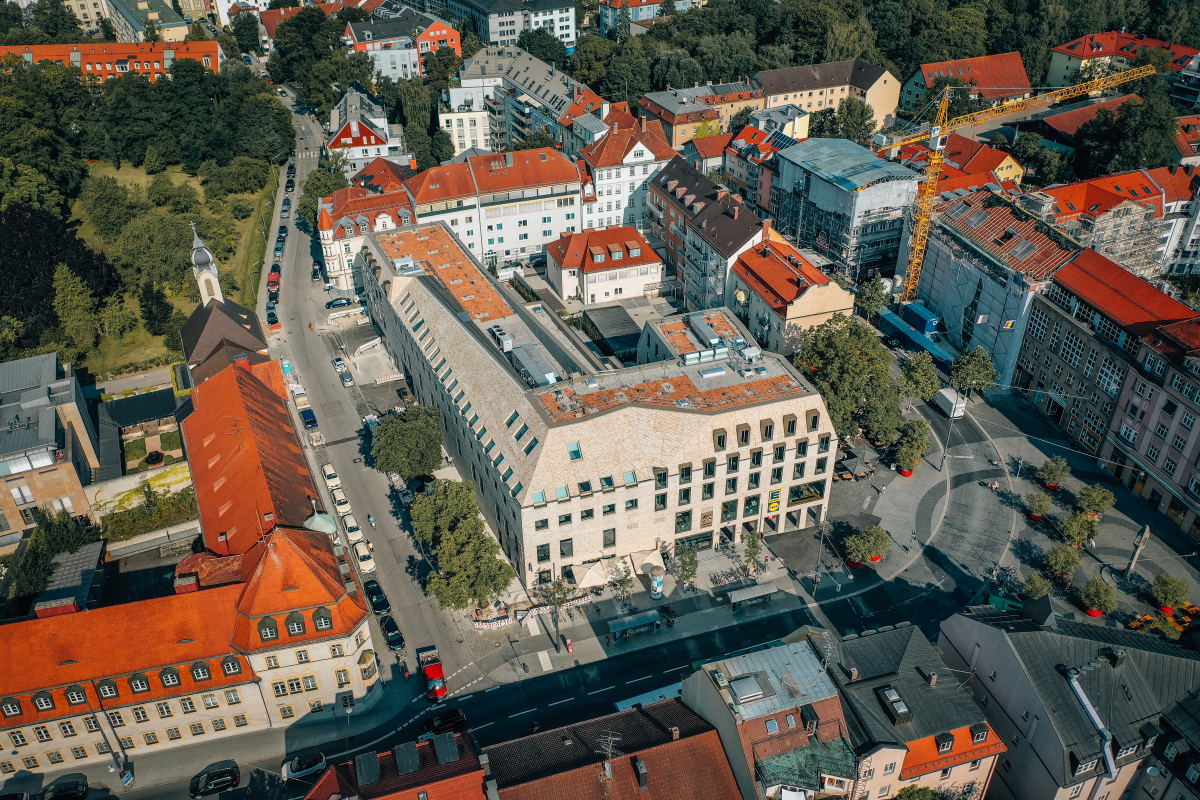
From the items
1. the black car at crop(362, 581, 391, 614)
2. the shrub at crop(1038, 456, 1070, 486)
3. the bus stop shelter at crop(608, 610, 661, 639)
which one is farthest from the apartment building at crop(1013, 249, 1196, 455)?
the black car at crop(362, 581, 391, 614)

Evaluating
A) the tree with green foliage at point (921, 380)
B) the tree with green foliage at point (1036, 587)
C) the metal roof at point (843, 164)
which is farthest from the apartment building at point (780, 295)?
the tree with green foliage at point (1036, 587)

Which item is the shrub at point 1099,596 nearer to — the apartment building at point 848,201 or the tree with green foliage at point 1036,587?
the tree with green foliage at point 1036,587

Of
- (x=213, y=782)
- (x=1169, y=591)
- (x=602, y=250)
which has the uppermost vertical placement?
(x=602, y=250)

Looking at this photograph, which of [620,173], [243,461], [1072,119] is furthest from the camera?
[1072,119]

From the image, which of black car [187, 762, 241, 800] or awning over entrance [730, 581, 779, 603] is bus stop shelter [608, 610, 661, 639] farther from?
black car [187, 762, 241, 800]

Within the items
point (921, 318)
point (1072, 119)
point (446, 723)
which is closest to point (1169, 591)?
point (921, 318)

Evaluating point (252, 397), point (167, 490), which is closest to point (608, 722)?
point (252, 397)

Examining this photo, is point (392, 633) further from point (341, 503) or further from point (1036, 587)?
point (1036, 587)

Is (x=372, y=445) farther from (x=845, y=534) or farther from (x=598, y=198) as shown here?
(x=598, y=198)
